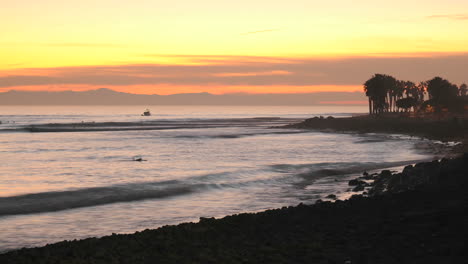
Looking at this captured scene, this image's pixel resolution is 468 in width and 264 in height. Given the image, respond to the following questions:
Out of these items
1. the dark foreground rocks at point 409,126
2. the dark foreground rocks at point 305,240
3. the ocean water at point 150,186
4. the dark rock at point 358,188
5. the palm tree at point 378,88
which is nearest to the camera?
the dark foreground rocks at point 305,240

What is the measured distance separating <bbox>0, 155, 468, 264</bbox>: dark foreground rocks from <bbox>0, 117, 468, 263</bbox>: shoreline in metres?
0.02

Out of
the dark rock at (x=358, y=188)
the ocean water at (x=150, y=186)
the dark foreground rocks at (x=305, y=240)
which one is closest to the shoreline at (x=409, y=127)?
the ocean water at (x=150, y=186)

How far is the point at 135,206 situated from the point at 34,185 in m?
11.6

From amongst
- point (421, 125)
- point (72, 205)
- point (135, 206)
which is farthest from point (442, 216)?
point (421, 125)

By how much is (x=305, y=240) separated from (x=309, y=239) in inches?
7.5

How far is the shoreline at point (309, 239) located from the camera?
1458cm

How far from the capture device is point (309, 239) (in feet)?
53.8

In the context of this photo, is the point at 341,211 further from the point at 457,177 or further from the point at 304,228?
the point at 457,177

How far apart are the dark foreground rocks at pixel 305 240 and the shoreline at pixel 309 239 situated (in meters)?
0.02

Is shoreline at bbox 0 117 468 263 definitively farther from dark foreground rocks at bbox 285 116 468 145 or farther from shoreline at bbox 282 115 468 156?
dark foreground rocks at bbox 285 116 468 145

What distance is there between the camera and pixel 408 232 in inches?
Result: 648

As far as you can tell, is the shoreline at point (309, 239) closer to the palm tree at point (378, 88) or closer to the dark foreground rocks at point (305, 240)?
the dark foreground rocks at point (305, 240)

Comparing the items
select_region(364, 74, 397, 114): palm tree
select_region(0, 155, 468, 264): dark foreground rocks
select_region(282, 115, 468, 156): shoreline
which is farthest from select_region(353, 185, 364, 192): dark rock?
select_region(364, 74, 397, 114): palm tree

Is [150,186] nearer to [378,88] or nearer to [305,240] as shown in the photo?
[305,240]
